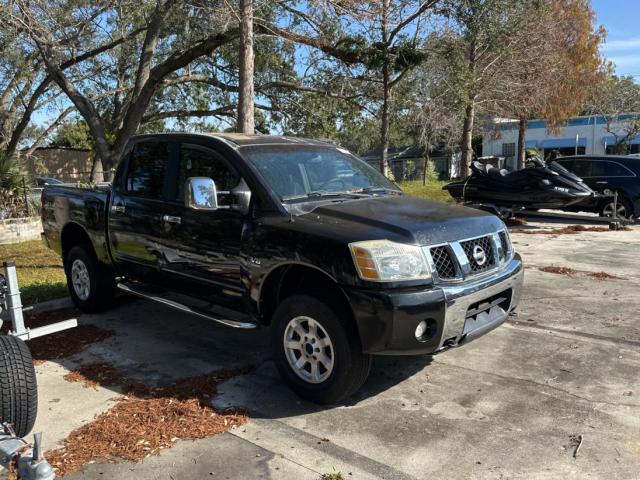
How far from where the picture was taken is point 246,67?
949 cm

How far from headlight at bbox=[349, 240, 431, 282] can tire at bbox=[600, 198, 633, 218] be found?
1194 cm

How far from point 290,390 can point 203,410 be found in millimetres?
687

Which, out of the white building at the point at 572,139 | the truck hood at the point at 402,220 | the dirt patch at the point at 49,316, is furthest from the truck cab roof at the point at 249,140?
the white building at the point at 572,139

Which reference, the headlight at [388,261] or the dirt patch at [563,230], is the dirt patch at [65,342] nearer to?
the headlight at [388,261]

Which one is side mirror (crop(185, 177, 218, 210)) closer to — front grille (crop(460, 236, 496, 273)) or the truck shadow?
the truck shadow

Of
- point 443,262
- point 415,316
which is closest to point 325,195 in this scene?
point 443,262

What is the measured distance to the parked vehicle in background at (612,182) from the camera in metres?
13.7

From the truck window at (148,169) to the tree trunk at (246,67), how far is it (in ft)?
12.4

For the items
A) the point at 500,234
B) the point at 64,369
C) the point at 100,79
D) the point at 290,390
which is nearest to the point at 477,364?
the point at 500,234

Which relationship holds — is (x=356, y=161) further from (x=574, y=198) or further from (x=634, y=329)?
(x=574, y=198)

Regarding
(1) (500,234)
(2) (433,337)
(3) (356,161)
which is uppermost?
(3) (356,161)

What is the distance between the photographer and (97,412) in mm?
4129

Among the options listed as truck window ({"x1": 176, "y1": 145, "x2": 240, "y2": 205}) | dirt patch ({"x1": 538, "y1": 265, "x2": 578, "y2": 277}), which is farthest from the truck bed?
dirt patch ({"x1": 538, "y1": 265, "x2": 578, "y2": 277})

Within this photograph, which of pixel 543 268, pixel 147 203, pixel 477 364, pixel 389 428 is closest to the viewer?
pixel 389 428
